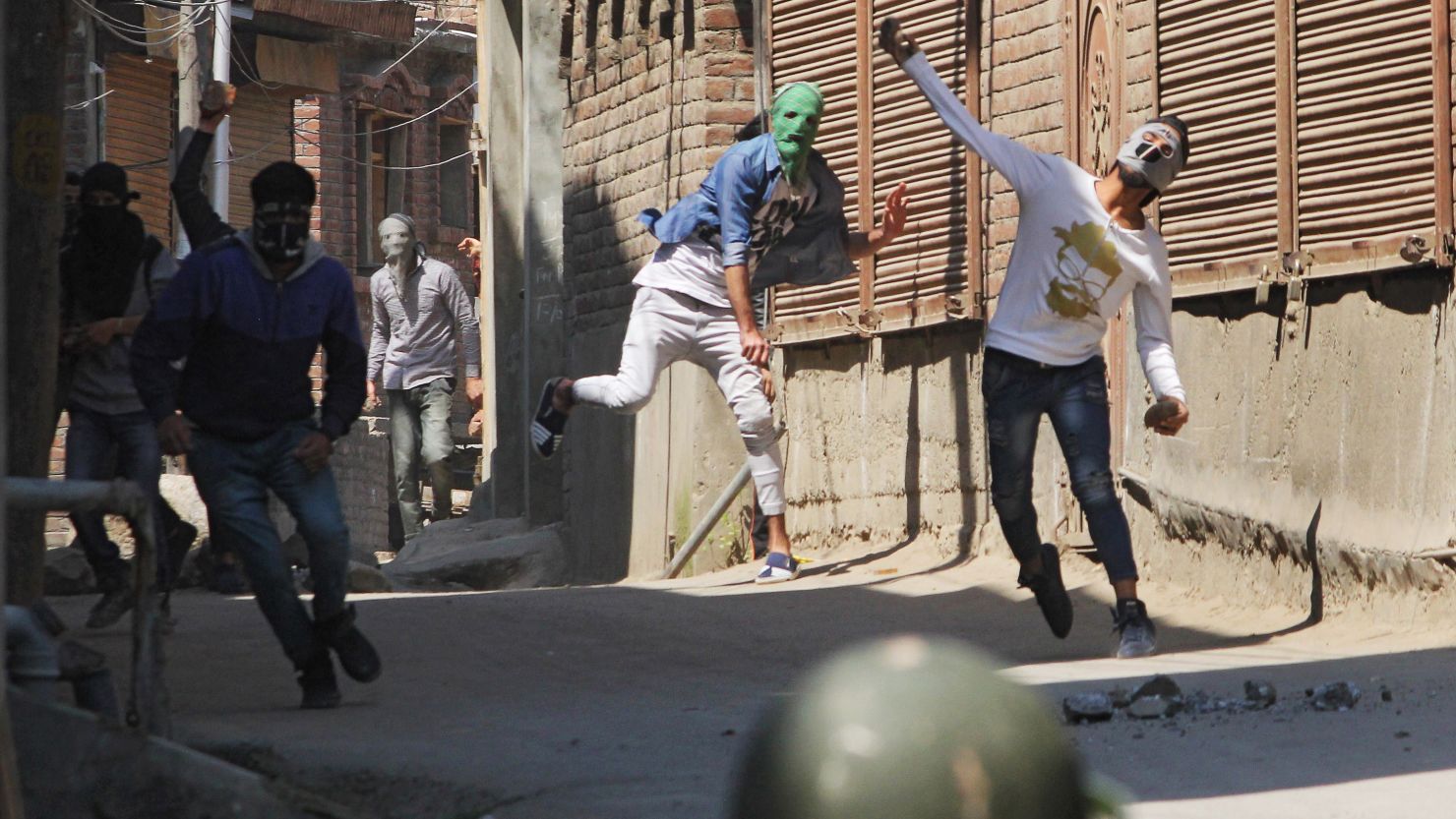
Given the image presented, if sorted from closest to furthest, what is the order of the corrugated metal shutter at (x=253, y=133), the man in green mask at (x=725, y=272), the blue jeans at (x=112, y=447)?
1. the blue jeans at (x=112, y=447)
2. the man in green mask at (x=725, y=272)
3. the corrugated metal shutter at (x=253, y=133)

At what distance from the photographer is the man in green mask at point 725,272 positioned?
9.33m

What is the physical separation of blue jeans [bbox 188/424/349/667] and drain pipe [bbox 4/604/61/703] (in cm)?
203

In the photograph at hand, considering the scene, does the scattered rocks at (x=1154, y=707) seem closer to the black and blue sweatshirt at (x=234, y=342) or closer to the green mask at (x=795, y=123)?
the black and blue sweatshirt at (x=234, y=342)

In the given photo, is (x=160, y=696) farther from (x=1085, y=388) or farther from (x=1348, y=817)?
(x=1085, y=388)

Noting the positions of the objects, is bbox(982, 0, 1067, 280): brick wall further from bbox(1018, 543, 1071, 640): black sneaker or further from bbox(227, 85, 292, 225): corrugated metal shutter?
bbox(227, 85, 292, 225): corrugated metal shutter

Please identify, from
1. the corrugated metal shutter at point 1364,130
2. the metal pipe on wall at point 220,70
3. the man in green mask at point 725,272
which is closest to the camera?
the corrugated metal shutter at point 1364,130

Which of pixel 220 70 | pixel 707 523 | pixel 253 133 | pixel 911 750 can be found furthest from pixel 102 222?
pixel 253 133

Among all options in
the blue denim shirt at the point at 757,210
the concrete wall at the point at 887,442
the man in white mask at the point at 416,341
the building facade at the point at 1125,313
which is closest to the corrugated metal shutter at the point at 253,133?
the man in white mask at the point at 416,341

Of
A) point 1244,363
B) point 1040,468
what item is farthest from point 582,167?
point 1244,363

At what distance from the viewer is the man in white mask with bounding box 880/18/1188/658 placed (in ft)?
23.1

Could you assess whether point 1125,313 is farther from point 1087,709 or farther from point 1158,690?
point 1087,709

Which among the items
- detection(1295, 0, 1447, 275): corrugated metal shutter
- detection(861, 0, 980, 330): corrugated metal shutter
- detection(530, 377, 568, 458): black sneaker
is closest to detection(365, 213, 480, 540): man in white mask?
detection(861, 0, 980, 330): corrugated metal shutter

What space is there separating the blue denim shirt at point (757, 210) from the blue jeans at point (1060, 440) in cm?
223

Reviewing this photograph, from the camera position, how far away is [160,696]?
4.76 metres
